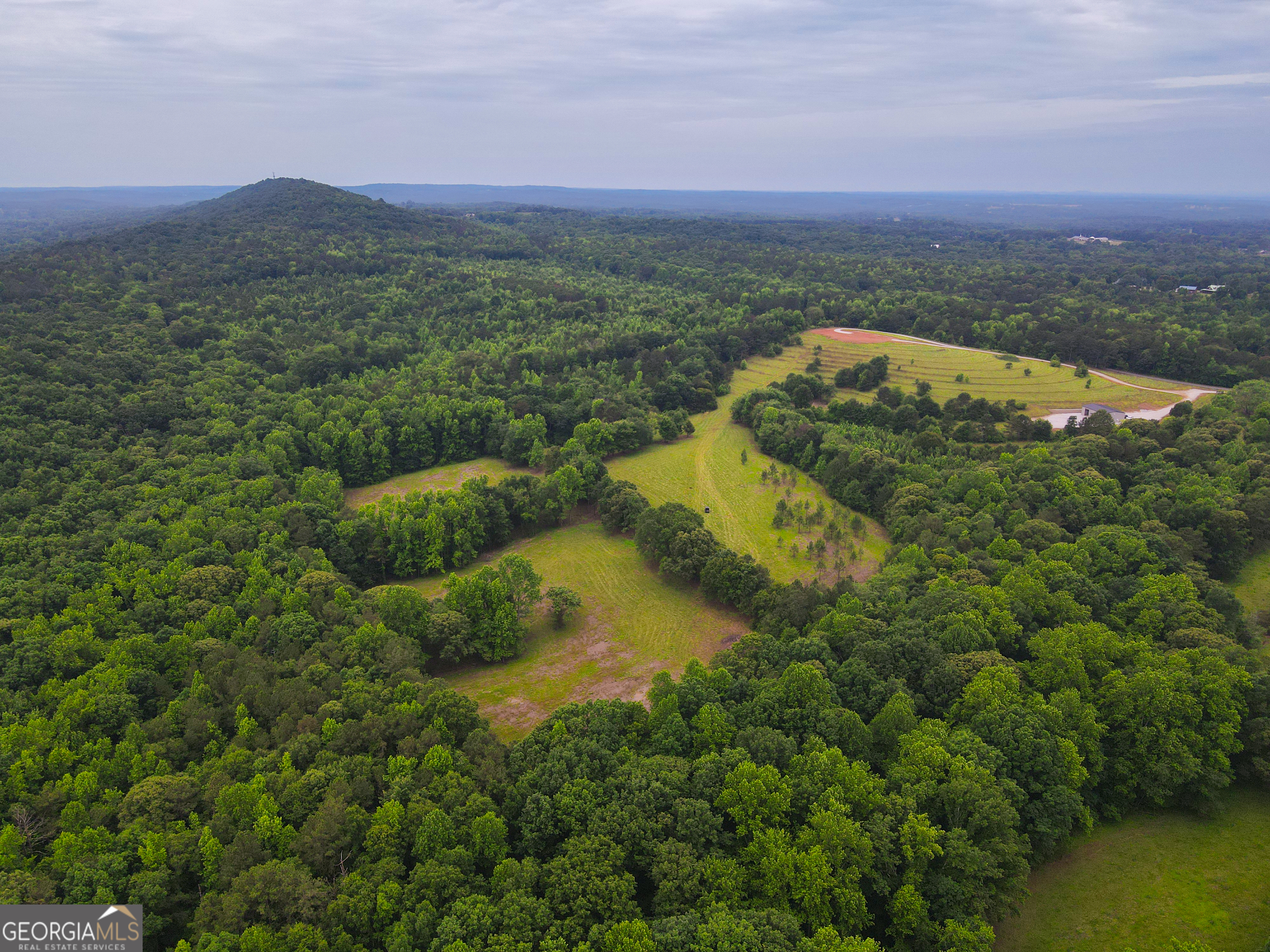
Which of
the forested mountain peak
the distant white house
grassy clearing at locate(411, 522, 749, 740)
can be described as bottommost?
grassy clearing at locate(411, 522, 749, 740)

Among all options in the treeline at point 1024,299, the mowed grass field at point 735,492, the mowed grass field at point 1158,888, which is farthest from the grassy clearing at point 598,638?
the treeline at point 1024,299

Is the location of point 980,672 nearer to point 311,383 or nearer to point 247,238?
point 311,383

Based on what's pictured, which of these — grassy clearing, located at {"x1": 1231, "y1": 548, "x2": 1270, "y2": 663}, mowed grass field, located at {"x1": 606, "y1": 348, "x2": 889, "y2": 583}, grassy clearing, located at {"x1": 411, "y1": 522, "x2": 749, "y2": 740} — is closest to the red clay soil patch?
mowed grass field, located at {"x1": 606, "y1": 348, "x2": 889, "y2": 583}

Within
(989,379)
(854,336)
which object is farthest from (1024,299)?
(989,379)

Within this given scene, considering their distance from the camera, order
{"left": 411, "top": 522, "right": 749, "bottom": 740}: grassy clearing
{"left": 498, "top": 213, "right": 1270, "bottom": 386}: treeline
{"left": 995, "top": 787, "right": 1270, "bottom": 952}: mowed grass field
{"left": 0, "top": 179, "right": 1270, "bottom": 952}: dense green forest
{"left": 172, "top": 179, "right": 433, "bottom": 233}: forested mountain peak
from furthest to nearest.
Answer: {"left": 172, "top": 179, "right": 433, "bottom": 233}: forested mountain peak, {"left": 498, "top": 213, "right": 1270, "bottom": 386}: treeline, {"left": 411, "top": 522, "right": 749, "bottom": 740}: grassy clearing, {"left": 995, "top": 787, "right": 1270, "bottom": 952}: mowed grass field, {"left": 0, "top": 179, "right": 1270, "bottom": 952}: dense green forest

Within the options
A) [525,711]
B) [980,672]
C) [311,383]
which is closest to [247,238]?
[311,383]

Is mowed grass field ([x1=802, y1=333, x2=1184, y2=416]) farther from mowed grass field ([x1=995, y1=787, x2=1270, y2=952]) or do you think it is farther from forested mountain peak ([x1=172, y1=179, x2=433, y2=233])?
forested mountain peak ([x1=172, y1=179, x2=433, y2=233])
